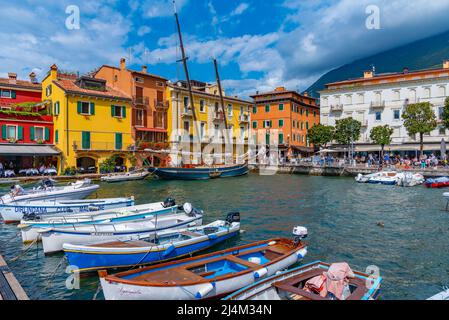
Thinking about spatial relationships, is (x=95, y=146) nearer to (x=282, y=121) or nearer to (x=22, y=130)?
(x=22, y=130)

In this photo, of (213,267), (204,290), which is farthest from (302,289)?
(213,267)

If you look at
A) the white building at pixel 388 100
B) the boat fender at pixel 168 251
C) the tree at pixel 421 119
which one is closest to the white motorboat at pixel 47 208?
the boat fender at pixel 168 251

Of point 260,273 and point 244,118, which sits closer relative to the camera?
point 260,273

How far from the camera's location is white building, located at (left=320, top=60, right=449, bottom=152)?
53844 millimetres

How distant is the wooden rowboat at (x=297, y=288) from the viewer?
7.29 metres

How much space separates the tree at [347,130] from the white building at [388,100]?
4.09 meters

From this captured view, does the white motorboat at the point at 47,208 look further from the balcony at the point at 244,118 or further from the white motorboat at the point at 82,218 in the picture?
the balcony at the point at 244,118

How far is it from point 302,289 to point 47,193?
63.4 ft

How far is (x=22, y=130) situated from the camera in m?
38.0

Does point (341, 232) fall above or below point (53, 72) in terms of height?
below

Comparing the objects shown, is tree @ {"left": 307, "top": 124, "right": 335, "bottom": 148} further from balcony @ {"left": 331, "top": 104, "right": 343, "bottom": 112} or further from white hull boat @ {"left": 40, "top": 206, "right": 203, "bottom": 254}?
white hull boat @ {"left": 40, "top": 206, "right": 203, "bottom": 254}

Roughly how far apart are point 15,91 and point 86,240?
3888 centimetres


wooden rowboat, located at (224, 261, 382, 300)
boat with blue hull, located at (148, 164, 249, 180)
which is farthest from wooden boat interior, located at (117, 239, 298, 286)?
boat with blue hull, located at (148, 164, 249, 180)

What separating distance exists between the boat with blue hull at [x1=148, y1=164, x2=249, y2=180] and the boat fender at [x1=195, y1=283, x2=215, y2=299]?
32.8 metres
